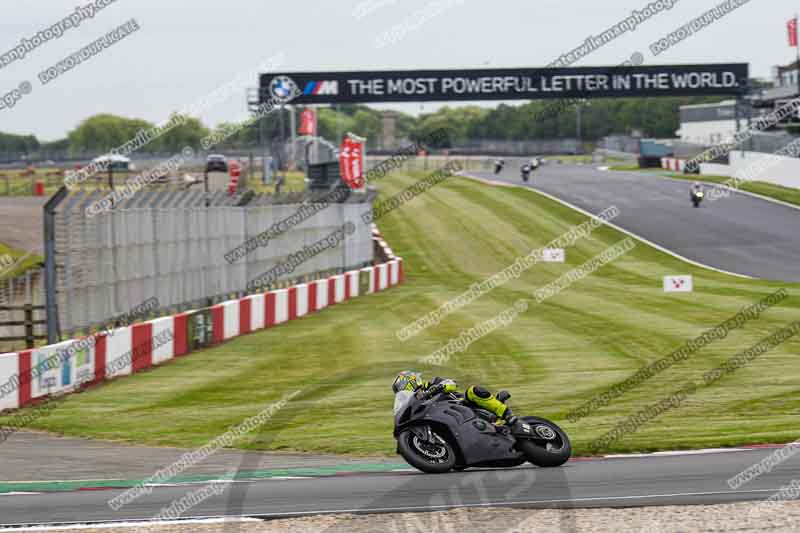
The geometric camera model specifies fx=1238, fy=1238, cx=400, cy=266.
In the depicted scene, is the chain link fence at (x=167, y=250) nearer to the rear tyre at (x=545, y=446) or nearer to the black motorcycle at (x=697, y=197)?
the rear tyre at (x=545, y=446)

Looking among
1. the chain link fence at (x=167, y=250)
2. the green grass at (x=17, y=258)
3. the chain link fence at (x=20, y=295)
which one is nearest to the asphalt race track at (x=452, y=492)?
the chain link fence at (x=20, y=295)

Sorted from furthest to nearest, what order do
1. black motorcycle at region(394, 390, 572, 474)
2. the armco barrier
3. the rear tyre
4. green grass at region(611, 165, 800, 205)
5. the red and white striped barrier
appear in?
the red and white striped barrier, green grass at region(611, 165, 800, 205), the armco barrier, the rear tyre, black motorcycle at region(394, 390, 572, 474)

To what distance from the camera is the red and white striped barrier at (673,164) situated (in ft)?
286

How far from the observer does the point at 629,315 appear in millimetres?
28344

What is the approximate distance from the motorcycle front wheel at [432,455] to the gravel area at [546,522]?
61.1 inches

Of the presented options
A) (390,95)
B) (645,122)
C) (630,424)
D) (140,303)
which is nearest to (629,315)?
(140,303)

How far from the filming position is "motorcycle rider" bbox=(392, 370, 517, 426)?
1166cm

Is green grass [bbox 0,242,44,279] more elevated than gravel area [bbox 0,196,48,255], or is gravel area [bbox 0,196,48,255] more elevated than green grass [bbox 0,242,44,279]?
gravel area [bbox 0,196,48,255]

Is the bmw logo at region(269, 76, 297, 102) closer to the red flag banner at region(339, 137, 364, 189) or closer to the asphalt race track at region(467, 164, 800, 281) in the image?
the red flag banner at region(339, 137, 364, 189)

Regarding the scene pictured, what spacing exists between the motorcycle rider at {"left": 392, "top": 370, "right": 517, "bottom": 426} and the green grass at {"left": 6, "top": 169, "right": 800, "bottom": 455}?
1527 mm

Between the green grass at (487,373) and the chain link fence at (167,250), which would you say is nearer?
the green grass at (487,373)

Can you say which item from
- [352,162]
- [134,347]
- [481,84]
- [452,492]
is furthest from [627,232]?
[452,492]

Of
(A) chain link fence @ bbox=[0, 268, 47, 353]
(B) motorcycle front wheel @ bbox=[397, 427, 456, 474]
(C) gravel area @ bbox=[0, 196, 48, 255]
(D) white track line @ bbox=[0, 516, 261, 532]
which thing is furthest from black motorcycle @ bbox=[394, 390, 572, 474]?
(C) gravel area @ bbox=[0, 196, 48, 255]

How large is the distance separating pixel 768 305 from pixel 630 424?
16.3m
